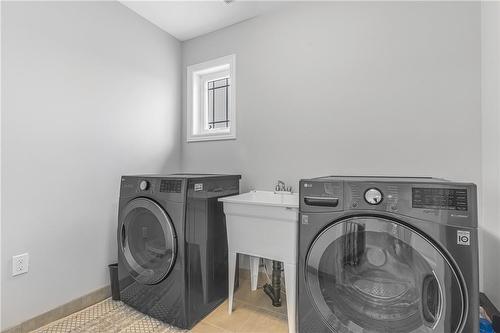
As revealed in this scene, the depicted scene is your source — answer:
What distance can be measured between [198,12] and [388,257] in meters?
2.36

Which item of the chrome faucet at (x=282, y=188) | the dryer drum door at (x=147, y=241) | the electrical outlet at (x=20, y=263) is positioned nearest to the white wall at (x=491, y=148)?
the chrome faucet at (x=282, y=188)

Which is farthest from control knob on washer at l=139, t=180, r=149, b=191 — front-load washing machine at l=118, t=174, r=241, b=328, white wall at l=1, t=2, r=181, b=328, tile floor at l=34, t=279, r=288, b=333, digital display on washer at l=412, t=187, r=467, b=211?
digital display on washer at l=412, t=187, r=467, b=211

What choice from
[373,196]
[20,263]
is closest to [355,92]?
[373,196]

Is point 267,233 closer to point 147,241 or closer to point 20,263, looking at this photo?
point 147,241

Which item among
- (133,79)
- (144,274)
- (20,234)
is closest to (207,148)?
(133,79)

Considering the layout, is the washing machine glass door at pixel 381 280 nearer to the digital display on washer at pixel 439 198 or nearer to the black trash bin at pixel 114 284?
the digital display on washer at pixel 439 198

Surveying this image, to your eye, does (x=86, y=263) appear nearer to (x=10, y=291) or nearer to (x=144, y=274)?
(x=10, y=291)

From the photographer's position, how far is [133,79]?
211cm

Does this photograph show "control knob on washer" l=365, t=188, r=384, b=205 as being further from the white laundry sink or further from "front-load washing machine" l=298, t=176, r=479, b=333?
the white laundry sink

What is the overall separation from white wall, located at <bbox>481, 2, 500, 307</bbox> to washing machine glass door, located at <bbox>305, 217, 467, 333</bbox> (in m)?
0.66

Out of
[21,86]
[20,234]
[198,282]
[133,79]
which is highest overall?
Result: [133,79]

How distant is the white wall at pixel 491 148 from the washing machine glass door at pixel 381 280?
66cm

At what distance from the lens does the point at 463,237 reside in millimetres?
953

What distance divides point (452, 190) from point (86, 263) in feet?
7.45
